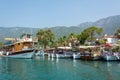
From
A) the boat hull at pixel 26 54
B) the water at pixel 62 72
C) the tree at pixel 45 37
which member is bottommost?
the water at pixel 62 72

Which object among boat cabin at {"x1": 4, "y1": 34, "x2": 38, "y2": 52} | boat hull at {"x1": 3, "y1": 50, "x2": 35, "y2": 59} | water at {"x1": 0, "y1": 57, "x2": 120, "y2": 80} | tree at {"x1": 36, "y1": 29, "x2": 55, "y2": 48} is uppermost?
tree at {"x1": 36, "y1": 29, "x2": 55, "y2": 48}

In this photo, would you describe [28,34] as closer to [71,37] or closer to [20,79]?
[71,37]

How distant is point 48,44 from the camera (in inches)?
5285

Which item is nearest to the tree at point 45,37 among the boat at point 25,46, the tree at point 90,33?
the tree at point 90,33

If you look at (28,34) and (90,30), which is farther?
(90,30)

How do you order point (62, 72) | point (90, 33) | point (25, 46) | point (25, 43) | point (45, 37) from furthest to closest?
point (45, 37), point (90, 33), point (25, 43), point (25, 46), point (62, 72)

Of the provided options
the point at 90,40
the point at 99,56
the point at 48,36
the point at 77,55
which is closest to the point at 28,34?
the point at 77,55

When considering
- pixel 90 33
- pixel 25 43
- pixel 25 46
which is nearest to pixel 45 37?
pixel 90 33

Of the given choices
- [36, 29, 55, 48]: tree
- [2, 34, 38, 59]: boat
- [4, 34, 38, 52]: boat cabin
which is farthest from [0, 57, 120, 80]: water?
[36, 29, 55, 48]: tree

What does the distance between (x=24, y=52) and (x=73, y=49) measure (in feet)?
69.3

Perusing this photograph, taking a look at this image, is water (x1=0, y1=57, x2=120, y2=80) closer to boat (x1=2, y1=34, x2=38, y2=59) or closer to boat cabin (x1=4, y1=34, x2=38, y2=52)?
boat (x1=2, y1=34, x2=38, y2=59)

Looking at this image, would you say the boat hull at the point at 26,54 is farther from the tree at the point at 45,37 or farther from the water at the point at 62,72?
the tree at the point at 45,37

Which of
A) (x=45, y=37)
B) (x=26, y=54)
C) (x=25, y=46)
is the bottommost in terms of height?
(x=26, y=54)

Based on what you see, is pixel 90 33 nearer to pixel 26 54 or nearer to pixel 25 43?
pixel 25 43
